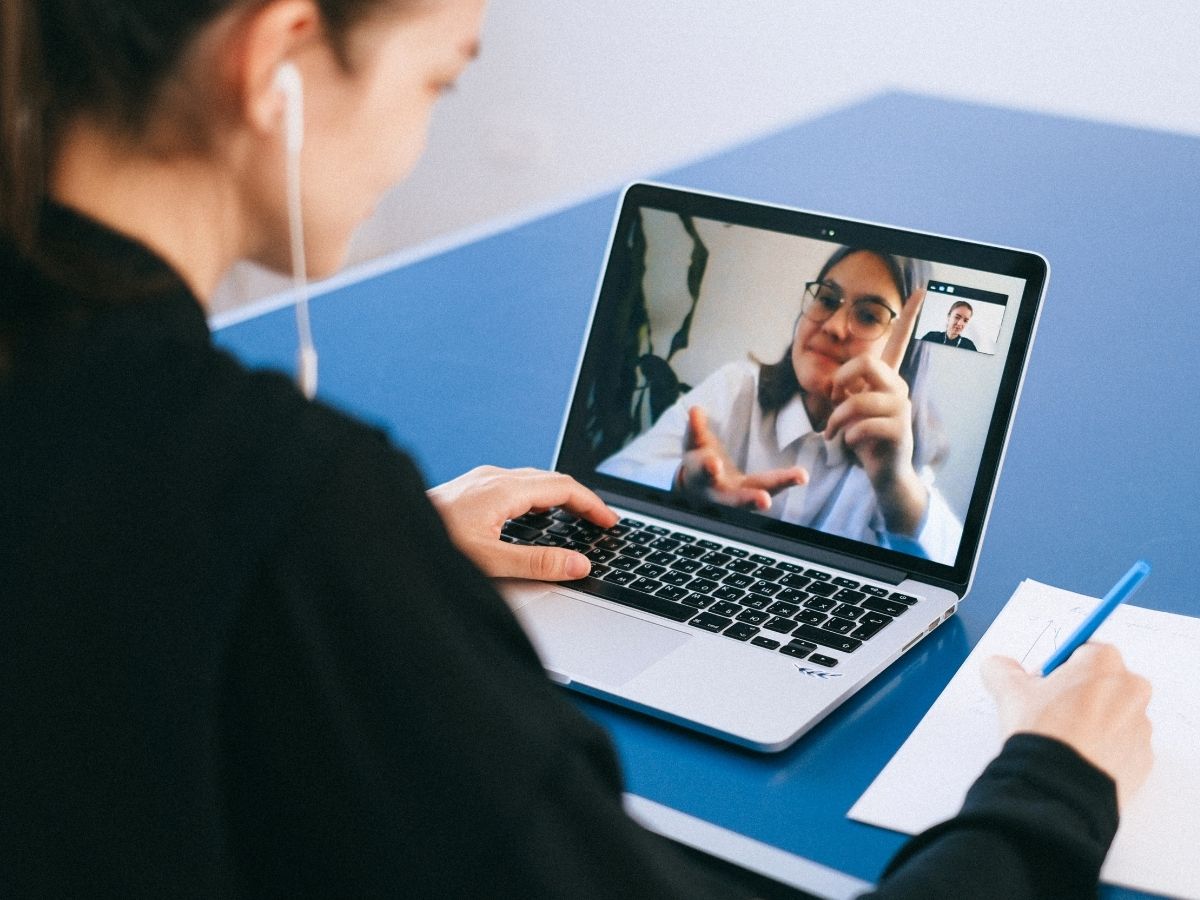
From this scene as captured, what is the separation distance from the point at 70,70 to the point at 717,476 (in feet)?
2.08

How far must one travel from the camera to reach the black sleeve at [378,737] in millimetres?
495

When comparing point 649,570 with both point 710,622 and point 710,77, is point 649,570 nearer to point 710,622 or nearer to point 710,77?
point 710,622

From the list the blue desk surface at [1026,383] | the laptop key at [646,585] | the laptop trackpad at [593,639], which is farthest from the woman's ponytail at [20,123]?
the laptop key at [646,585]

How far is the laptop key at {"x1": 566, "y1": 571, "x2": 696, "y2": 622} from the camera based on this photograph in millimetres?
940

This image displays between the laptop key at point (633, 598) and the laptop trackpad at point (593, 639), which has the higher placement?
the laptop key at point (633, 598)

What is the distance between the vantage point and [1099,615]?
819 mm

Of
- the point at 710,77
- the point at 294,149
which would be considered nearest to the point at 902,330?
the point at 294,149

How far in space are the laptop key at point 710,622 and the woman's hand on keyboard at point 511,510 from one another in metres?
0.09

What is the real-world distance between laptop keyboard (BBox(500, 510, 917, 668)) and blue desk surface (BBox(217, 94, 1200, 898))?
44 millimetres

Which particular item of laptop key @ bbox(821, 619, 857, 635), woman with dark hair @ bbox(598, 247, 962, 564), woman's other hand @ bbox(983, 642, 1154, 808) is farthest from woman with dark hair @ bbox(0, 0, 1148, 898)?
woman with dark hair @ bbox(598, 247, 962, 564)

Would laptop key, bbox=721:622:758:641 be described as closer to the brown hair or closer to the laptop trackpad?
the laptop trackpad

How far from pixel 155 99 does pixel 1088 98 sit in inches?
121

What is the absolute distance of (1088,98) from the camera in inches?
128

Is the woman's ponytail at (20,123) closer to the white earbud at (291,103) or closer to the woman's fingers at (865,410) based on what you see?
the white earbud at (291,103)
